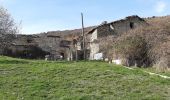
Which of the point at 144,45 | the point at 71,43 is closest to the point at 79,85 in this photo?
the point at 144,45

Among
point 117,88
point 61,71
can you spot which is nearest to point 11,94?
point 117,88

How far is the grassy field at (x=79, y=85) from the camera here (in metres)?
19.4

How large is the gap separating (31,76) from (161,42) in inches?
604

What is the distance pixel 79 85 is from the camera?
72.1ft

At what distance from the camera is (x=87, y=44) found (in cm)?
7344

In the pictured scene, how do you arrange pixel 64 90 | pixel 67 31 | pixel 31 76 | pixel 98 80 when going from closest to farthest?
pixel 64 90 → pixel 98 80 → pixel 31 76 → pixel 67 31

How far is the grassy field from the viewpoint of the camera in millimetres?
19391

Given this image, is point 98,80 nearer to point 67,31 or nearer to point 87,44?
point 87,44

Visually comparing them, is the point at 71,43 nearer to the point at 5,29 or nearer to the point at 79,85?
the point at 5,29

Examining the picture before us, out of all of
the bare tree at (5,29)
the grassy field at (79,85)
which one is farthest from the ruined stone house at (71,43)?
the grassy field at (79,85)

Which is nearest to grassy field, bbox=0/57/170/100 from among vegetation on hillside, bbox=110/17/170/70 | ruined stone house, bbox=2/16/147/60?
vegetation on hillside, bbox=110/17/170/70

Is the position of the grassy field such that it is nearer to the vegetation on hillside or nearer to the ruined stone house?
the vegetation on hillside

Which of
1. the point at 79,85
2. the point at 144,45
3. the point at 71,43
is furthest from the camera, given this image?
the point at 71,43

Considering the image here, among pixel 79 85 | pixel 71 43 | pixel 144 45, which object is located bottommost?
pixel 79 85
